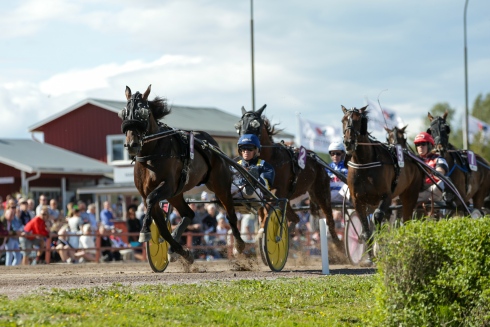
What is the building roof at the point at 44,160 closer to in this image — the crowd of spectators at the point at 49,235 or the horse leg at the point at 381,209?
the crowd of spectators at the point at 49,235

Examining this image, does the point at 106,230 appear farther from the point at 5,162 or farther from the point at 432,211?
the point at 5,162

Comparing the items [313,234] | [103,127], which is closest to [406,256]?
[313,234]

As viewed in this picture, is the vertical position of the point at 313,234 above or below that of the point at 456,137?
below

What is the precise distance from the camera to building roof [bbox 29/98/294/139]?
4322 centimetres

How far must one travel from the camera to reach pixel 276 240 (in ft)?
45.4

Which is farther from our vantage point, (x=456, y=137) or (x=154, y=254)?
(x=456, y=137)

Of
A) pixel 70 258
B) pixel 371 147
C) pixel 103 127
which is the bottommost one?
pixel 70 258

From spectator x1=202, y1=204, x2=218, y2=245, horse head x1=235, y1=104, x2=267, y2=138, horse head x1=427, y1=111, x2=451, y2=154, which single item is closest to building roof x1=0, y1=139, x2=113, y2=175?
spectator x1=202, y1=204, x2=218, y2=245

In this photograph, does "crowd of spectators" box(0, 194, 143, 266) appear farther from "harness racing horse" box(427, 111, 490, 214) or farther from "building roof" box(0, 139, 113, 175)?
"building roof" box(0, 139, 113, 175)

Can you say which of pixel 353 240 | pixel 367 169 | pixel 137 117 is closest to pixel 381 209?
pixel 367 169

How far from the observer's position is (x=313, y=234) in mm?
23906

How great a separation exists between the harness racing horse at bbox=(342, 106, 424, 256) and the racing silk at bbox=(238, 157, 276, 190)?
1.28m

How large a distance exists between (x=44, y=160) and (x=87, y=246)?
17209 mm

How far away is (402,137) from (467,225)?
9787mm
